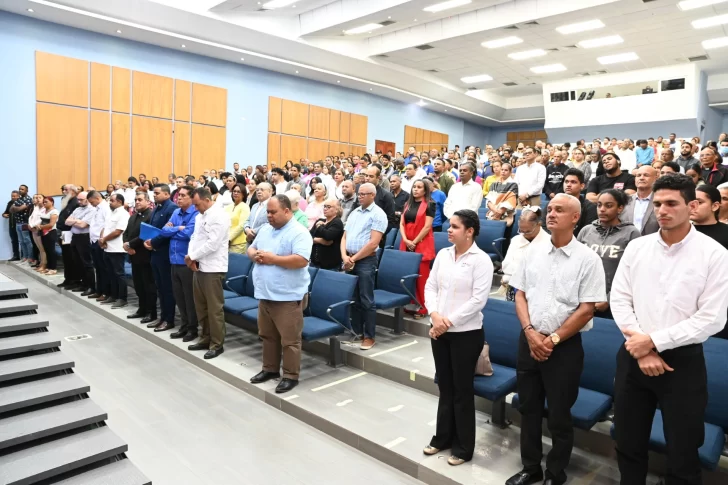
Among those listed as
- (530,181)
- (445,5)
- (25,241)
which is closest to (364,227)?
(530,181)

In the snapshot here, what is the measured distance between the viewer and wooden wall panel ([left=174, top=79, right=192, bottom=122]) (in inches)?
472

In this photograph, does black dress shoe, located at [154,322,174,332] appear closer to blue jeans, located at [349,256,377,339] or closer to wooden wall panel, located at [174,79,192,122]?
blue jeans, located at [349,256,377,339]

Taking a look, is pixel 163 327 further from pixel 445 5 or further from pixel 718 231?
pixel 445 5

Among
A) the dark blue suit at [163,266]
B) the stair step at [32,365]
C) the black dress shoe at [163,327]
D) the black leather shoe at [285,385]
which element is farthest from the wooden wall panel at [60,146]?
the black leather shoe at [285,385]

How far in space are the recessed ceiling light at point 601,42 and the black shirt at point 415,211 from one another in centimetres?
1010

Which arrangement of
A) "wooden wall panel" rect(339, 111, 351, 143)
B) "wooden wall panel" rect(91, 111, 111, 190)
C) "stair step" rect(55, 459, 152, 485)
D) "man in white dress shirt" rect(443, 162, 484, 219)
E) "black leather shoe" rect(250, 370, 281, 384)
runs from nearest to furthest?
1. "stair step" rect(55, 459, 152, 485)
2. "black leather shoe" rect(250, 370, 281, 384)
3. "man in white dress shirt" rect(443, 162, 484, 219)
4. "wooden wall panel" rect(91, 111, 111, 190)
5. "wooden wall panel" rect(339, 111, 351, 143)

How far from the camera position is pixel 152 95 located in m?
11.5

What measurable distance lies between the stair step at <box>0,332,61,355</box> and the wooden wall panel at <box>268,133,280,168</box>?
36.5ft

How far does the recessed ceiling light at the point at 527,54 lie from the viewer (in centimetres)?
1324

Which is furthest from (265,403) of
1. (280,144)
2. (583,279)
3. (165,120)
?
(280,144)

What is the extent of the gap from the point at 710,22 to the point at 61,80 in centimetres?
1420

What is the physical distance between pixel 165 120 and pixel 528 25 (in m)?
8.98

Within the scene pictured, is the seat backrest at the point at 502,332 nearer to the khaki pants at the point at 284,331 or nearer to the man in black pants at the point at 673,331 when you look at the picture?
the man in black pants at the point at 673,331

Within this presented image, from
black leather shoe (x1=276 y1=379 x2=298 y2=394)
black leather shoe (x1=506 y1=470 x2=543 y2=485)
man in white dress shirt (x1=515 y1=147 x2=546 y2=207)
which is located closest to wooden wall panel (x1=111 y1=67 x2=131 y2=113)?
man in white dress shirt (x1=515 y1=147 x2=546 y2=207)
